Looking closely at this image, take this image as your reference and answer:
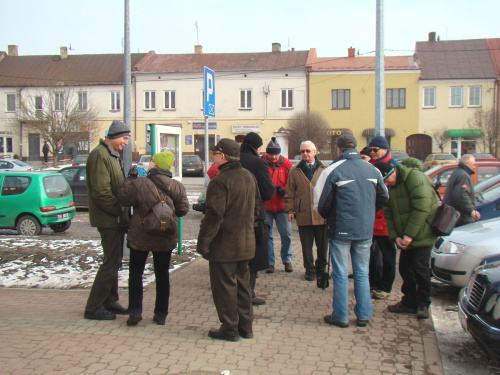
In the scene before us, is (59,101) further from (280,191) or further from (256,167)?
(256,167)

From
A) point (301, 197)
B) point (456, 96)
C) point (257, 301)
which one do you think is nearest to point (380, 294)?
point (257, 301)

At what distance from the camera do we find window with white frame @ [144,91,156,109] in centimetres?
4459

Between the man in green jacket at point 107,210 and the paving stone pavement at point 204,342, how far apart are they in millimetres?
279

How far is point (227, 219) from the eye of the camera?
468 cm

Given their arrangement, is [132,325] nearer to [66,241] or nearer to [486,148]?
[66,241]

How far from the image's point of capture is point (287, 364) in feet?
14.0

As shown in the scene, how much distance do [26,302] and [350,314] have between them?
3796 mm

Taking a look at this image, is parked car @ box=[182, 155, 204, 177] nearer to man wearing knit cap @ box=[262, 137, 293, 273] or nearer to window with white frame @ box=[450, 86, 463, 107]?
window with white frame @ box=[450, 86, 463, 107]

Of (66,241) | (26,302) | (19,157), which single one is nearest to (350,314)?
(26,302)

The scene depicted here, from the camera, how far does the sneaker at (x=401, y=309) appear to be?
5582mm

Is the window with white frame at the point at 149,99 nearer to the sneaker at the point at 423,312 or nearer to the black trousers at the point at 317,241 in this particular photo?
the black trousers at the point at 317,241

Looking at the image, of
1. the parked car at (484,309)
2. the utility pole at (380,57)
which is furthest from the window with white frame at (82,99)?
the parked car at (484,309)

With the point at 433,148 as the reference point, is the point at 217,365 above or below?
below

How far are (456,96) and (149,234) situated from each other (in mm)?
41013
